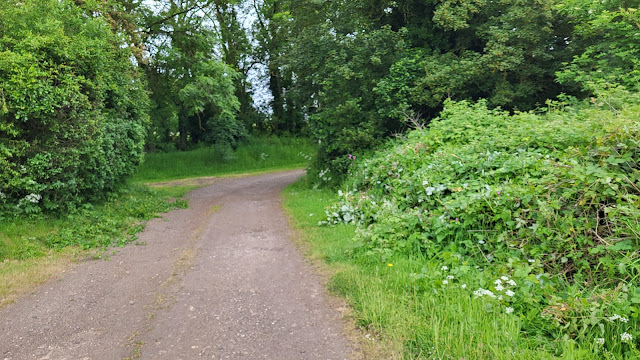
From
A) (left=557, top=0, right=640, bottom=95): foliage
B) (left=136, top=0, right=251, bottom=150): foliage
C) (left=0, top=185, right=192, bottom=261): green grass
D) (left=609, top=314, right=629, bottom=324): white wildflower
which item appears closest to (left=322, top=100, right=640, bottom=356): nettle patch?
(left=609, top=314, right=629, bottom=324): white wildflower

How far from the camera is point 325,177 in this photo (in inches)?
489

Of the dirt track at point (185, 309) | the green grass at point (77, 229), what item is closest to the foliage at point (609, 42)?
the dirt track at point (185, 309)

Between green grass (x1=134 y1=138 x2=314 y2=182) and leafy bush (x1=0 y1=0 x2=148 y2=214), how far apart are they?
10.5 meters

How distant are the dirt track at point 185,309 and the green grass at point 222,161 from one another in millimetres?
13335

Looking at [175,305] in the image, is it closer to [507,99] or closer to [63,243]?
[63,243]

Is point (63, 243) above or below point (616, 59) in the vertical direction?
below

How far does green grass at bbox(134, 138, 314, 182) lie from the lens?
20638 millimetres

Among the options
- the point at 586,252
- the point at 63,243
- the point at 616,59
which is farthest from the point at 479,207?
the point at 616,59

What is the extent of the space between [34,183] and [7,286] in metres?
2.84

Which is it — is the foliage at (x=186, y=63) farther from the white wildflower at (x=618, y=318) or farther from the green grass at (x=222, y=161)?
the white wildflower at (x=618, y=318)

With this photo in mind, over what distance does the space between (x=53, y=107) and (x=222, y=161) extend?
15.5 meters

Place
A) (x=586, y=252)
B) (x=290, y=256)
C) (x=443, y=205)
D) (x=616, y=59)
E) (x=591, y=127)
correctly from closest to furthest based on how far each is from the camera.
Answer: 1. (x=586, y=252)
2. (x=591, y=127)
3. (x=443, y=205)
4. (x=290, y=256)
5. (x=616, y=59)

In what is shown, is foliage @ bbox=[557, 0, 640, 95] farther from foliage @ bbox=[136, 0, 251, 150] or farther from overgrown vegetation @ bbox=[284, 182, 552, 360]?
foliage @ bbox=[136, 0, 251, 150]

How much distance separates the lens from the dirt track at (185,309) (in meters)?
3.46
